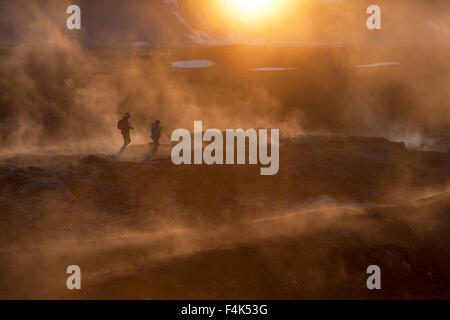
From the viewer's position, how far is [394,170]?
13656mm

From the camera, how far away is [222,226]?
1023cm

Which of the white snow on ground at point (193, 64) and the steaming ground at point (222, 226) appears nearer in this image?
the steaming ground at point (222, 226)

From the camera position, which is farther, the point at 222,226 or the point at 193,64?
the point at 193,64

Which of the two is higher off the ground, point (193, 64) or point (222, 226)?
point (193, 64)

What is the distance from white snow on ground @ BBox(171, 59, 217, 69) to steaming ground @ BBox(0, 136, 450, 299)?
20.3 meters

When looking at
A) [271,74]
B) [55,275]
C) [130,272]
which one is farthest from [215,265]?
[271,74]

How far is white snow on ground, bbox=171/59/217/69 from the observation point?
3294 cm

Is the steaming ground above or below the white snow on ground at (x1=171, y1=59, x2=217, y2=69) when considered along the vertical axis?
below

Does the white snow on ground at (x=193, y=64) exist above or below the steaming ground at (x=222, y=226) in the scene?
above

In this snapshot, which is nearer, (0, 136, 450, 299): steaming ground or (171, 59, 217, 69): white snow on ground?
(0, 136, 450, 299): steaming ground

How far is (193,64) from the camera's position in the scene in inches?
1314

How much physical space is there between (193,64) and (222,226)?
24.8 meters

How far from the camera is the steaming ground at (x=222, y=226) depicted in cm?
794

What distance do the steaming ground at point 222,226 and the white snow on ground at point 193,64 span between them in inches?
799
